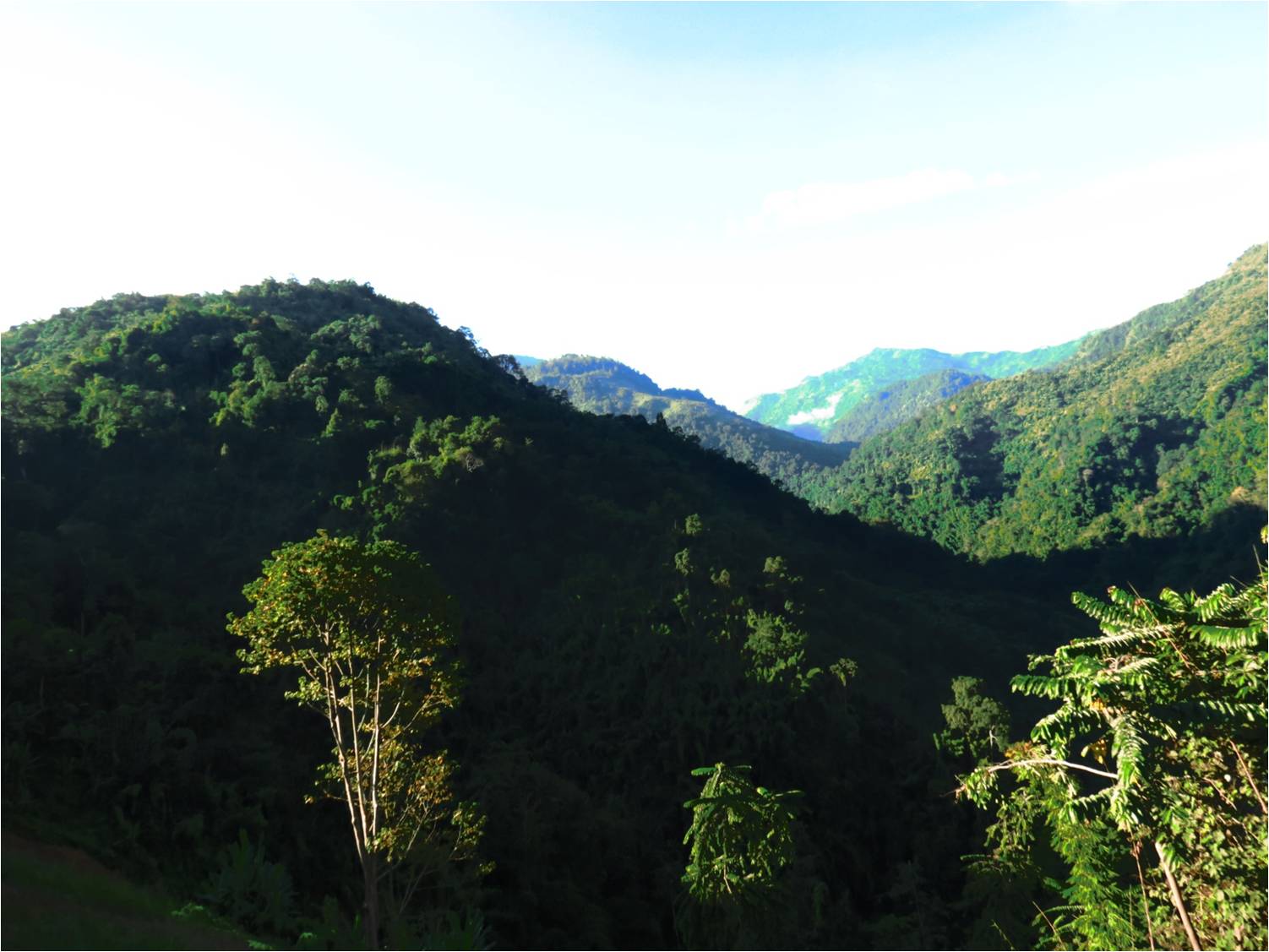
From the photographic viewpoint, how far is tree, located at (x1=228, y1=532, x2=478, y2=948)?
656 inches

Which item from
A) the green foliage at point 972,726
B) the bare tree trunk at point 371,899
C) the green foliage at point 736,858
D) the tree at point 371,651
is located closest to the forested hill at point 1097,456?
the green foliage at point 972,726

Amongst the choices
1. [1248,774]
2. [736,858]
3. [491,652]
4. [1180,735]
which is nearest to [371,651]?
[736,858]

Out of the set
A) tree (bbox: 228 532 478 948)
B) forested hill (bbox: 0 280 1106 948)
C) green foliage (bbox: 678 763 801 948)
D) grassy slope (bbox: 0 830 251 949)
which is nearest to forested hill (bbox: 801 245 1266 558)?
forested hill (bbox: 0 280 1106 948)

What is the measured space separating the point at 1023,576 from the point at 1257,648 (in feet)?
303

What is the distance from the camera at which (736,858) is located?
17.2m

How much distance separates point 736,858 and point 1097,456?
377 ft

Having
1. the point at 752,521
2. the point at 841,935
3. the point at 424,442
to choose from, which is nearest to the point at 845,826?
the point at 841,935

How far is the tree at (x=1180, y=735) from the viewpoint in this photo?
9.22m

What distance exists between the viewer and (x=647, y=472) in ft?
205

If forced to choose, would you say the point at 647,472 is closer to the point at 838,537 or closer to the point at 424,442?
the point at 424,442

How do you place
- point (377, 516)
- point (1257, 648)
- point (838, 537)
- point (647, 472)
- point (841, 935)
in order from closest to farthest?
1. point (1257, 648)
2. point (841, 935)
3. point (377, 516)
4. point (647, 472)
5. point (838, 537)

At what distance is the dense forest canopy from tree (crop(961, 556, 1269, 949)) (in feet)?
21.6

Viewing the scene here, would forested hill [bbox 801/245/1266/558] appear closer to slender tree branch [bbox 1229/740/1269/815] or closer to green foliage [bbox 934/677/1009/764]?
green foliage [bbox 934/677/1009/764]

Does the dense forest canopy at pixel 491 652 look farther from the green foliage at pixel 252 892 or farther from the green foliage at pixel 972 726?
the green foliage at pixel 972 726
